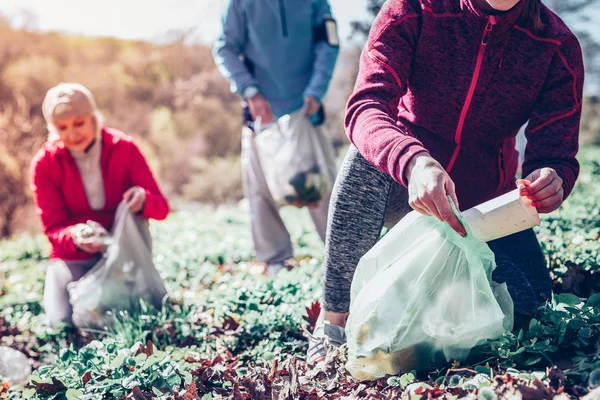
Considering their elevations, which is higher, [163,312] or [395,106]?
[395,106]

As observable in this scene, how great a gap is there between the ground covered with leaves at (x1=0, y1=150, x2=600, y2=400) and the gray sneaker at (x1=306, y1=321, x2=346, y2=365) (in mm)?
58

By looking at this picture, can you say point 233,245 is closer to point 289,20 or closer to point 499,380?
point 289,20

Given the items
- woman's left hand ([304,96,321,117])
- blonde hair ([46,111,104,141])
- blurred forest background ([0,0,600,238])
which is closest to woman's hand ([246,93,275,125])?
woman's left hand ([304,96,321,117])

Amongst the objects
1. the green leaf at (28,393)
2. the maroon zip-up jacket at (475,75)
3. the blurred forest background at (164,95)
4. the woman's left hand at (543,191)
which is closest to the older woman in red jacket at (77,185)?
the green leaf at (28,393)

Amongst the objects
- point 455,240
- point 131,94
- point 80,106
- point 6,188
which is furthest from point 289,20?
point 131,94

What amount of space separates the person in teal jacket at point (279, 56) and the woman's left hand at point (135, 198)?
34.7 inches

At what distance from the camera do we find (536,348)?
158cm

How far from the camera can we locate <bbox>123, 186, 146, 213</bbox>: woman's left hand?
2941 mm

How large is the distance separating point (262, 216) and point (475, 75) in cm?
211

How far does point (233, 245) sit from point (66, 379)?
8.69ft

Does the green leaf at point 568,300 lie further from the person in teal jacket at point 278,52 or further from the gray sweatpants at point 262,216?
the gray sweatpants at point 262,216

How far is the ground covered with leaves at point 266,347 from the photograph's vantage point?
5.14ft

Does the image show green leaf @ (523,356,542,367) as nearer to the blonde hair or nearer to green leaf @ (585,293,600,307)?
green leaf @ (585,293,600,307)

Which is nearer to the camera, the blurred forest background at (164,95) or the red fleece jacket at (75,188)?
the red fleece jacket at (75,188)
